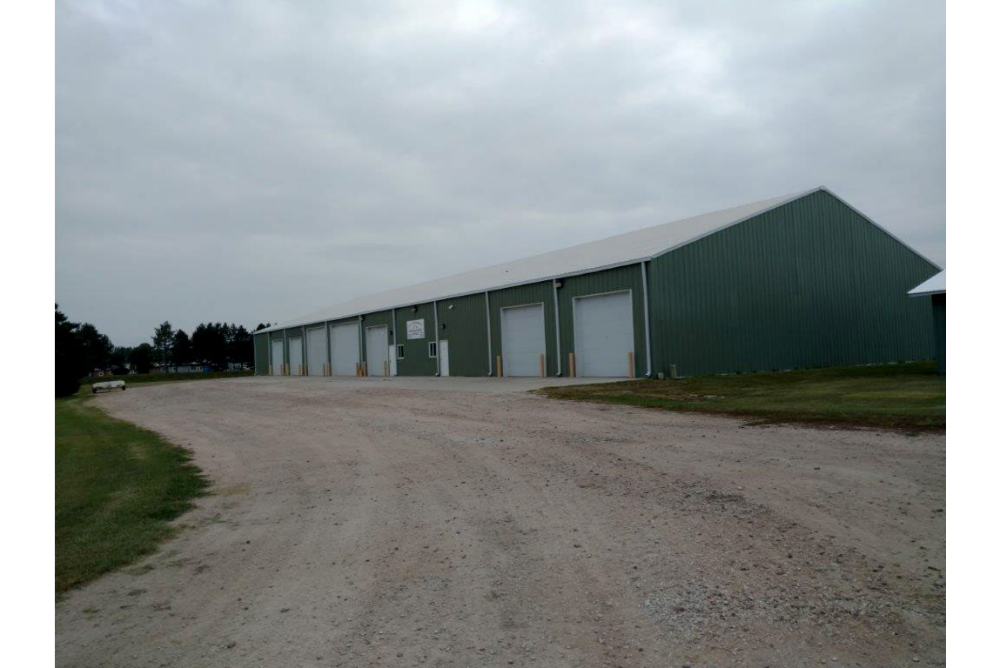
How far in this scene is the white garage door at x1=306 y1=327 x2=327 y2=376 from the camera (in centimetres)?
4416

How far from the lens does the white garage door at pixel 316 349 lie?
1738 inches

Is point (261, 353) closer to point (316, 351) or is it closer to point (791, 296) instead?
point (316, 351)

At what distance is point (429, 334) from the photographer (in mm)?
32531

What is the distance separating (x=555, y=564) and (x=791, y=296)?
24605 millimetres

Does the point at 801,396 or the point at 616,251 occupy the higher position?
the point at 616,251

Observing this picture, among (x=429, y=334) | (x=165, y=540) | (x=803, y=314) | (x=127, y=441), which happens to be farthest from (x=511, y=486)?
(x=429, y=334)

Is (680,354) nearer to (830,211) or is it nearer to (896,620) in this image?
(830,211)

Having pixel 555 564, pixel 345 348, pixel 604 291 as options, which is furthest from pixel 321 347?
pixel 555 564

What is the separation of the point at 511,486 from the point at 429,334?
2528 cm

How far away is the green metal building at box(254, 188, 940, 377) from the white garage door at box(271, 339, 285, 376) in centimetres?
1773

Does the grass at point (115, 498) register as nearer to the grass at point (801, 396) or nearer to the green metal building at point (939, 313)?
the grass at point (801, 396)

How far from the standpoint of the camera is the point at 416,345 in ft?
110

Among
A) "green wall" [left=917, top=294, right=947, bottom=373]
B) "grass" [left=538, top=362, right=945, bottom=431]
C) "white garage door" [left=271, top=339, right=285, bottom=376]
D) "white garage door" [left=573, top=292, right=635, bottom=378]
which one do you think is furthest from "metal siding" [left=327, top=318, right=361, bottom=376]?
"green wall" [left=917, top=294, right=947, bottom=373]

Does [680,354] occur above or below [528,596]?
above
